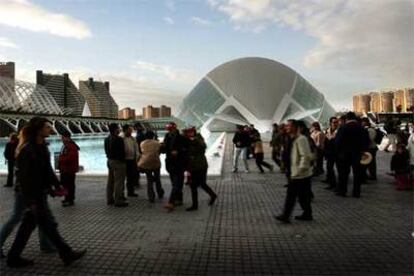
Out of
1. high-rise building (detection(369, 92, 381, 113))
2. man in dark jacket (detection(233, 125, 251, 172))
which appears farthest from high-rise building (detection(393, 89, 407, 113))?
man in dark jacket (detection(233, 125, 251, 172))

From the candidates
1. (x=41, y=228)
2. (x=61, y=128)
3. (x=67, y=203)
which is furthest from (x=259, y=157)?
(x=61, y=128)

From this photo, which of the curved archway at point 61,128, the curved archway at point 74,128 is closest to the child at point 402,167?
the curved archway at point 61,128

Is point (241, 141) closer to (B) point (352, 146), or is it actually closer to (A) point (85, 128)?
(B) point (352, 146)

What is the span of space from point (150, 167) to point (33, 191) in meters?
3.99

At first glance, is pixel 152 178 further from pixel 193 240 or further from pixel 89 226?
pixel 193 240

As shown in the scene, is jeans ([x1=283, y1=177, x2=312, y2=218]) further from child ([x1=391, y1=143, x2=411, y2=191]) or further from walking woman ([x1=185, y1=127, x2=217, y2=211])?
child ([x1=391, y1=143, x2=411, y2=191])

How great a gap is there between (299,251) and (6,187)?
8479 mm

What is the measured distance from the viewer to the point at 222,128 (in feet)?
209

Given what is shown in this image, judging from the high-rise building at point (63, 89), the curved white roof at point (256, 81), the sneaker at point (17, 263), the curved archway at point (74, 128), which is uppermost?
the high-rise building at point (63, 89)

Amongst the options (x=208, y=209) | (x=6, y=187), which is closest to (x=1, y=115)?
(x=6, y=187)

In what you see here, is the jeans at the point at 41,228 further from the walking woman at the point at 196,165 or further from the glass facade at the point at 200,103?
the glass facade at the point at 200,103

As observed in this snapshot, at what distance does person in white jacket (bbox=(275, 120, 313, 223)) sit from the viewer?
615 cm

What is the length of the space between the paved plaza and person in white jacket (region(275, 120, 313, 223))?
22 centimetres

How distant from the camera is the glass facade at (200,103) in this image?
56.5 metres
